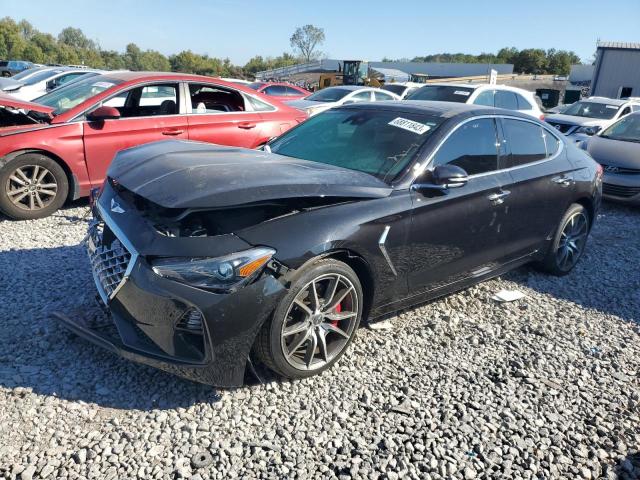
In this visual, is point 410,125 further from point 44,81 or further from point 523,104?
point 44,81

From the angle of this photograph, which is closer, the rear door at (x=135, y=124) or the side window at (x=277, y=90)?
the rear door at (x=135, y=124)

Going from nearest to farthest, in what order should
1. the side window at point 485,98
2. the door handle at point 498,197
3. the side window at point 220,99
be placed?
the door handle at point 498,197, the side window at point 220,99, the side window at point 485,98

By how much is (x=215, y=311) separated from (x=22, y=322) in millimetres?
1747

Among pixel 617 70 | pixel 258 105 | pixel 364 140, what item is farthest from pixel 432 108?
pixel 617 70

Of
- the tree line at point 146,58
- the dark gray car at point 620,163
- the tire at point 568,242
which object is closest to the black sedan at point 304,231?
the tire at point 568,242

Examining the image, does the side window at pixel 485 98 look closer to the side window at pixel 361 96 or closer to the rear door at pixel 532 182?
the side window at pixel 361 96

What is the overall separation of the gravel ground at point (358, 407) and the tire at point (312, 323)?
0.15m

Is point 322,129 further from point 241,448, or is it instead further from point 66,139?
point 66,139

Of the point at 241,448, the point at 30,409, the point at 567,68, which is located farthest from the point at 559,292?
the point at 567,68

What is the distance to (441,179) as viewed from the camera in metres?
3.36

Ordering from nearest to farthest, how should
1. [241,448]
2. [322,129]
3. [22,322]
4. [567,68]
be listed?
[241,448] < [22,322] < [322,129] < [567,68]

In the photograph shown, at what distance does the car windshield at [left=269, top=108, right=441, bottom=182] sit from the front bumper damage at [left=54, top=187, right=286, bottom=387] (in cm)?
134

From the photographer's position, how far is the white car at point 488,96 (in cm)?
1105

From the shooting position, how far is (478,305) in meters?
4.34
